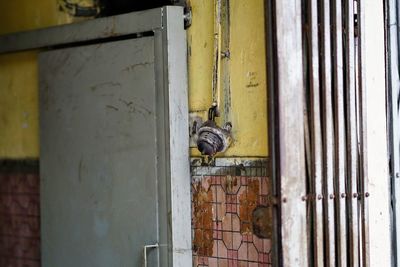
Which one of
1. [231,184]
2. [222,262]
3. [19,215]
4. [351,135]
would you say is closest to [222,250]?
[222,262]

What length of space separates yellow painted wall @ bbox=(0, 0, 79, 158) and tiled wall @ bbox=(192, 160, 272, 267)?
1103mm

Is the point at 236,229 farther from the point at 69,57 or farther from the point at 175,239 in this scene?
the point at 69,57

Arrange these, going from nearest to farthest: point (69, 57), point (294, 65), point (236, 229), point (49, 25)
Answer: point (294, 65), point (236, 229), point (69, 57), point (49, 25)

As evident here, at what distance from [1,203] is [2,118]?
0.50 metres

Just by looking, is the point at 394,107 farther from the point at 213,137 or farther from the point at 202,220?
the point at 202,220

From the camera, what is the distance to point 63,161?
3242mm

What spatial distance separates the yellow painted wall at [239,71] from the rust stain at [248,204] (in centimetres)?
14

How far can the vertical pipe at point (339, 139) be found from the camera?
2740 millimetres

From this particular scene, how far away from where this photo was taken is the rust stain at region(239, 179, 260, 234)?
Result: 2.75 metres

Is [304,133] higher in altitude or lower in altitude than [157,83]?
lower

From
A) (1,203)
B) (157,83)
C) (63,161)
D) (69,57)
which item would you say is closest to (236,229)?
(157,83)

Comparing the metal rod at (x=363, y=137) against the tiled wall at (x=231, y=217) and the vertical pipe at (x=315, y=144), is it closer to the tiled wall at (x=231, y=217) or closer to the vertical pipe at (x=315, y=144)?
the vertical pipe at (x=315, y=144)

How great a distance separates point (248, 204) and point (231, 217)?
0.37 feet

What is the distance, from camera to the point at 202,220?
2.92m
